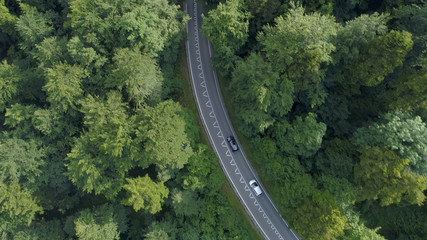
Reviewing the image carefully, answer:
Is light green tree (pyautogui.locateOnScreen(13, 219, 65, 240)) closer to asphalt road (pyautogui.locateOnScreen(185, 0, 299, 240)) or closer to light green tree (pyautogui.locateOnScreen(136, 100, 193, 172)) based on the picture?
light green tree (pyautogui.locateOnScreen(136, 100, 193, 172))

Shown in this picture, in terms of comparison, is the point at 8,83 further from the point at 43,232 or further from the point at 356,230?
the point at 356,230

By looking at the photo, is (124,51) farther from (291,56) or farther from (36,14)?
(291,56)


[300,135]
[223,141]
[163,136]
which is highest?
[300,135]

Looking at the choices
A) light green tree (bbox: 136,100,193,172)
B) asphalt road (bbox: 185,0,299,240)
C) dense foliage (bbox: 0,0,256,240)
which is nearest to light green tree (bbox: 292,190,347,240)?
asphalt road (bbox: 185,0,299,240)

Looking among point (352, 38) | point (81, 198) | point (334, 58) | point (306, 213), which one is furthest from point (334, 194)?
point (81, 198)

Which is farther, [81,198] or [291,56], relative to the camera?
[81,198]

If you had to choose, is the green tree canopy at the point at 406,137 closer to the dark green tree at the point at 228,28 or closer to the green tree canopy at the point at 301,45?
the green tree canopy at the point at 301,45

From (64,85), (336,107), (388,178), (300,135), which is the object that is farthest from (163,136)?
(388,178)
